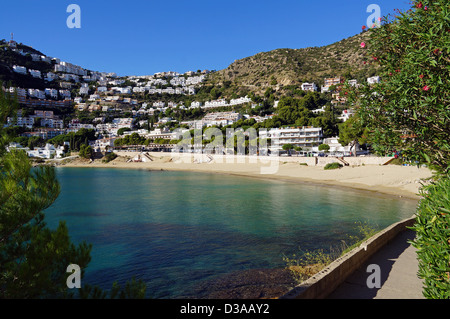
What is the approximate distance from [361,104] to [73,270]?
302 inches

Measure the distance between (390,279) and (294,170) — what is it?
174 feet

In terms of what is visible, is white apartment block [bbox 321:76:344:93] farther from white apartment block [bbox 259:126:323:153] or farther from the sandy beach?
the sandy beach

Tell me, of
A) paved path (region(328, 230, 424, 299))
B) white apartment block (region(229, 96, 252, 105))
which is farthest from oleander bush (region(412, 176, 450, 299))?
white apartment block (region(229, 96, 252, 105))

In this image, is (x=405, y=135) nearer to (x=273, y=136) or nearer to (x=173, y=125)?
(x=273, y=136)

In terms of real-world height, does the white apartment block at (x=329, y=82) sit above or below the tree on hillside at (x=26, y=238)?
above

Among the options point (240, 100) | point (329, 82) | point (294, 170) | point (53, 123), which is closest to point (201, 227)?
point (294, 170)

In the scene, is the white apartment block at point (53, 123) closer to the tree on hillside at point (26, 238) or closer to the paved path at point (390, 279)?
the tree on hillside at point (26, 238)

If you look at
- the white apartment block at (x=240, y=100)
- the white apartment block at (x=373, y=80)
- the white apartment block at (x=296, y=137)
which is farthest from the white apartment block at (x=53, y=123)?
the white apartment block at (x=373, y=80)

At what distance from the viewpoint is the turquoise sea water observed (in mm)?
14259

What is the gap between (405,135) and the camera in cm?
690

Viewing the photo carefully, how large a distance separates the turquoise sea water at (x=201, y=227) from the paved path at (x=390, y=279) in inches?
193

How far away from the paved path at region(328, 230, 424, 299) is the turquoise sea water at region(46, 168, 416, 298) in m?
4.91

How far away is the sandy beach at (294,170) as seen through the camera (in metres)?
40.5
